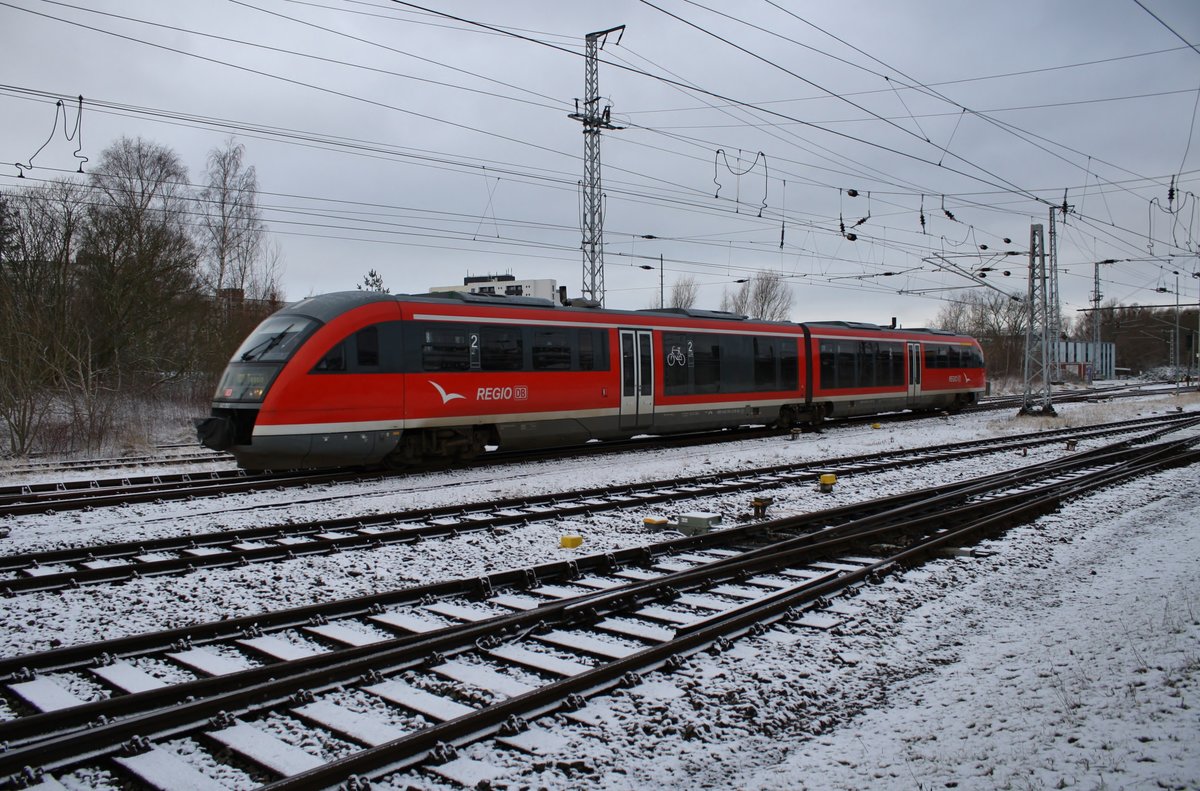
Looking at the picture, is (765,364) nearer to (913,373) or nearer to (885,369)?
(885,369)

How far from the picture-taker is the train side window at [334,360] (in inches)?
475

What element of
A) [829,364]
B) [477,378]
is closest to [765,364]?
[829,364]

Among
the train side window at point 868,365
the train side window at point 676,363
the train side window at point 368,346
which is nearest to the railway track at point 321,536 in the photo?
the train side window at point 368,346

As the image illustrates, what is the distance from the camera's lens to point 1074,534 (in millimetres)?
9141

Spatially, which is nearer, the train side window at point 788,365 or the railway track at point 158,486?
the railway track at point 158,486

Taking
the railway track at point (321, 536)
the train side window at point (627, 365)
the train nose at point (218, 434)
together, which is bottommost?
the railway track at point (321, 536)

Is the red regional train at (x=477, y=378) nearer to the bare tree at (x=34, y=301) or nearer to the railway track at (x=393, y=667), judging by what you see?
the bare tree at (x=34, y=301)

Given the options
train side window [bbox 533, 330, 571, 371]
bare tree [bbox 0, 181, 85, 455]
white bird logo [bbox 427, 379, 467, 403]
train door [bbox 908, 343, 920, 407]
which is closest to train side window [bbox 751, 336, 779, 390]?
train side window [bbox 533, 330, 571, 371]

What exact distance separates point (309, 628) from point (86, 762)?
1.93 metres

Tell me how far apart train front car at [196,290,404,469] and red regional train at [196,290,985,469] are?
20mm

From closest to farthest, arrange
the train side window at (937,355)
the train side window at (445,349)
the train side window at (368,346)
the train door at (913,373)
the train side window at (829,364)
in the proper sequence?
the train side window at (368,346) < the train side window at (445,349) < the train side window at (829,364) < the train door at (913,373) < the train side window at (937,355)

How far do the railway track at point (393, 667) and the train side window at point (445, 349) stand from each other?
691 cm

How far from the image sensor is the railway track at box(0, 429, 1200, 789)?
3.70 m

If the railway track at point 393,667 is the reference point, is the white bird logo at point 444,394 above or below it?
above
